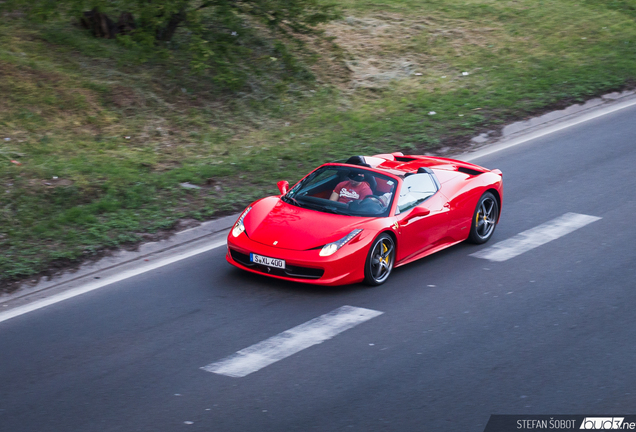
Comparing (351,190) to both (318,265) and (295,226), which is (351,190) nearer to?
(295,226)

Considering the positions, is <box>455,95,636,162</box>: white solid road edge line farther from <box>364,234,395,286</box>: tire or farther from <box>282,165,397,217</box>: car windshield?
<box>364,234,395,286</box>: tire

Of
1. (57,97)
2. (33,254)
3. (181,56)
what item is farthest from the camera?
(181,56)

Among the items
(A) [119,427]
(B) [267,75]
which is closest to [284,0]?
(B) [267,75]

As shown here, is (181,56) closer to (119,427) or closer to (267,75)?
(267,75)

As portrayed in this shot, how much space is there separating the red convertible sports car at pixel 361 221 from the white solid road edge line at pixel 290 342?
0.57m

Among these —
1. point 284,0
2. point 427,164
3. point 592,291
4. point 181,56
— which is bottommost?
point 592,291

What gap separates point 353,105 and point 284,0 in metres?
2.73

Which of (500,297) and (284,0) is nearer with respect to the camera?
(500,297)

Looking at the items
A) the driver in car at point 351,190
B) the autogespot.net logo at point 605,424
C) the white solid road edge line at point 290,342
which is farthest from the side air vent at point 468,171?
the autogespot.net logo at point 605,424

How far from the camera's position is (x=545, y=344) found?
7.44 metres

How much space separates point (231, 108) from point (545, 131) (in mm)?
6685

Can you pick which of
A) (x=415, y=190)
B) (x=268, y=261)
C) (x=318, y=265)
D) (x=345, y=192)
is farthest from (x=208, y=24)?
(x=318, y=265)

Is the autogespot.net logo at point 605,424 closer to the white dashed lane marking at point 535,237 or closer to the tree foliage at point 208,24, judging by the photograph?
the white dashed lane marking at point 535,237

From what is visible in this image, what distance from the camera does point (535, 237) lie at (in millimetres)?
10664
